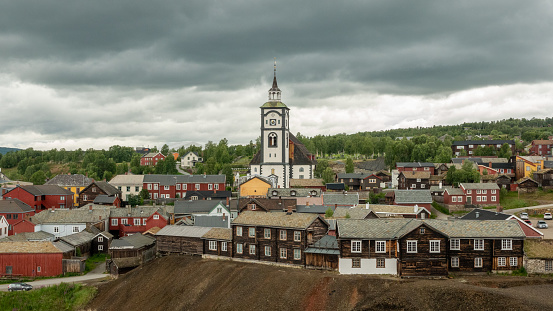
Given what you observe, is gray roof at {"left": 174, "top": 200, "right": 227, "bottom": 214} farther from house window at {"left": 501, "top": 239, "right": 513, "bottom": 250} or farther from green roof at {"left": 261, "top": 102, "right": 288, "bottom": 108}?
house window at {"left": 501, "top": 239, "right": 513, "bottom": 250}

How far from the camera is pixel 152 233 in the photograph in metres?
58.5

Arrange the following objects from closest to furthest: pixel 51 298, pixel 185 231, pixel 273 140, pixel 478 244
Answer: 1. pixel 478 244
2. pixel 51 298
3. pixel 185 231
4. pixel 273 140

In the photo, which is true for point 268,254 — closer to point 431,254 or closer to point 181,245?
point 181,245

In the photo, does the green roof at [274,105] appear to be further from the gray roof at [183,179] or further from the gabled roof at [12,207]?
the gabled roof at [12,207]

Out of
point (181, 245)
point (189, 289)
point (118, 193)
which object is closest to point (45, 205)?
point (118, 193)

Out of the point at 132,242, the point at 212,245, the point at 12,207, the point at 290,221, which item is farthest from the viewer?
the point at 12,207

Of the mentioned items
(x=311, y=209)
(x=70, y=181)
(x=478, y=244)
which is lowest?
(x=478, y=244)

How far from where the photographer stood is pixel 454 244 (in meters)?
37.8

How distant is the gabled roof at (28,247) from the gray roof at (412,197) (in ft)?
146

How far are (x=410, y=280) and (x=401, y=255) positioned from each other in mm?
2093

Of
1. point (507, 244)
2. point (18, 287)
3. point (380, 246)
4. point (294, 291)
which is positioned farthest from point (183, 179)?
point (507, 244)

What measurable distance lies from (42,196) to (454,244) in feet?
218

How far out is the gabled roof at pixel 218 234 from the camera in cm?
4774

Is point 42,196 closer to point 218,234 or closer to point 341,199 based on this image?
point 218,234
